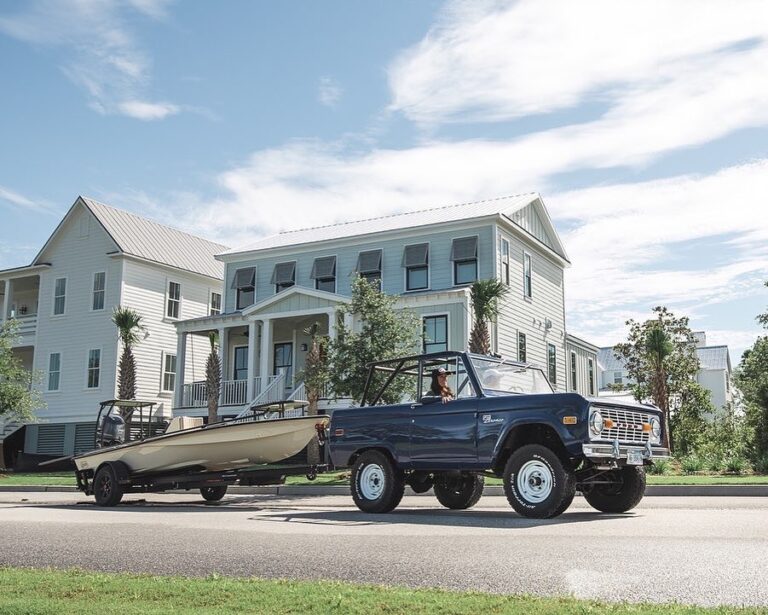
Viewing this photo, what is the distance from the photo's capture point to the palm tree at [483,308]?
1003 inches

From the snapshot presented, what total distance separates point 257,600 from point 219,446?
929 cm

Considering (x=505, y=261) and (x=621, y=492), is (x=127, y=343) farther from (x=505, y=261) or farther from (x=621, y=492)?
(x=621, y=492)

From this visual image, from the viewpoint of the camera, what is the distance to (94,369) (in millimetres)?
36344

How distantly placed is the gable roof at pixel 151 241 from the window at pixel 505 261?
15.0 metres

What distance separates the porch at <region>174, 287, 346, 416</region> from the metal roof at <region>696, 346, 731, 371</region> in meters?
47.5

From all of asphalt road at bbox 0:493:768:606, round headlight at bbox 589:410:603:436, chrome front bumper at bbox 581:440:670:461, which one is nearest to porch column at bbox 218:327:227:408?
asphalt road at bbox 0:493:768:606

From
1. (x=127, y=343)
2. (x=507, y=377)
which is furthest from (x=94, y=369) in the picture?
(x=507, y=377)

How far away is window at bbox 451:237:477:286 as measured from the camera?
98.8 feet

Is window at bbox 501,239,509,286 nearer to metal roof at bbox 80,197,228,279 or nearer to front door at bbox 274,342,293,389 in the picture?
front door at bbox 274,342,293,389

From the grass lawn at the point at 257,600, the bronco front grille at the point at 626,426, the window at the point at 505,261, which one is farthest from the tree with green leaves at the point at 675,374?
the grass lawn at the point at 257,600

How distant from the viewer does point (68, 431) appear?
36375mm

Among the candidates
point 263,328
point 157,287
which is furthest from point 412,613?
point 157,287

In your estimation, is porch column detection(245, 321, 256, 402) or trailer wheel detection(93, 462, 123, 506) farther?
porch column detection(245, 321, 256, 402)

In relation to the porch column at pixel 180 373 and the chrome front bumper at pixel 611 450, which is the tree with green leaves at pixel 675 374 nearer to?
the porch column at pixel 180 373
